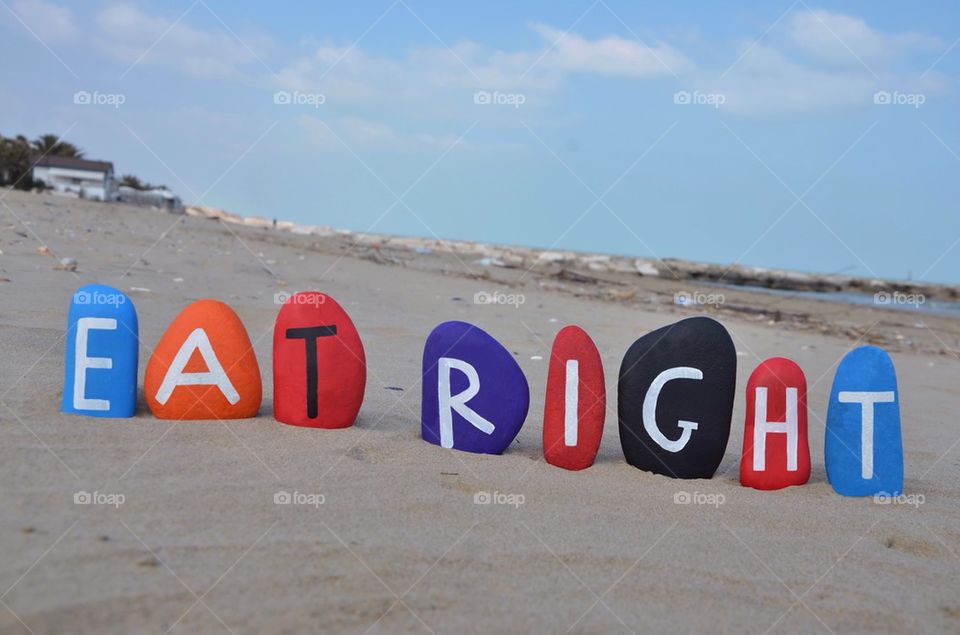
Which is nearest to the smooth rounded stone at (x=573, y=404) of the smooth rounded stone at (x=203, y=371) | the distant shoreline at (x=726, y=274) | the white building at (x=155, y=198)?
the smooth rounded stone at (x=203, y=371)

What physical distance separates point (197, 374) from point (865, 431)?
2705 millimetres

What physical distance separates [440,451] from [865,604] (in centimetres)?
167

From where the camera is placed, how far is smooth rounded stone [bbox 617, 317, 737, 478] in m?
3.53

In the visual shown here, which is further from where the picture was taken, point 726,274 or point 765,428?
point 726,274

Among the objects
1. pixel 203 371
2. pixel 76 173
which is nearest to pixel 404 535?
pixel 203 371

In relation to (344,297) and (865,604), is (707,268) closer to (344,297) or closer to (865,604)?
(344,297)

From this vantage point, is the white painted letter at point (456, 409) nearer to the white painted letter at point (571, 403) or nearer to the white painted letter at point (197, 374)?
the white painted letter at point (571, 403)

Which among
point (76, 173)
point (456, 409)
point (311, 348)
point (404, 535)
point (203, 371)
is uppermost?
point (76, 173)

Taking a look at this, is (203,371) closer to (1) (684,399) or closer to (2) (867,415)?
(1) (684,399)

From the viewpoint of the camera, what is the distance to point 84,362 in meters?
3.38

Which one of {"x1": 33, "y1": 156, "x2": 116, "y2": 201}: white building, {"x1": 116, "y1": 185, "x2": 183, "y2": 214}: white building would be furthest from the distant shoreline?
{"x1": 33, "y1": 156, "x2": 116, "y2": 201}: white building

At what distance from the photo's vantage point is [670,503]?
316 centimetres

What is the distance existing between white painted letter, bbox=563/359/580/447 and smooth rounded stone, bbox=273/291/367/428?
859 millimetres

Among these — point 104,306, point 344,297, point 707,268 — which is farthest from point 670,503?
point 707,268
